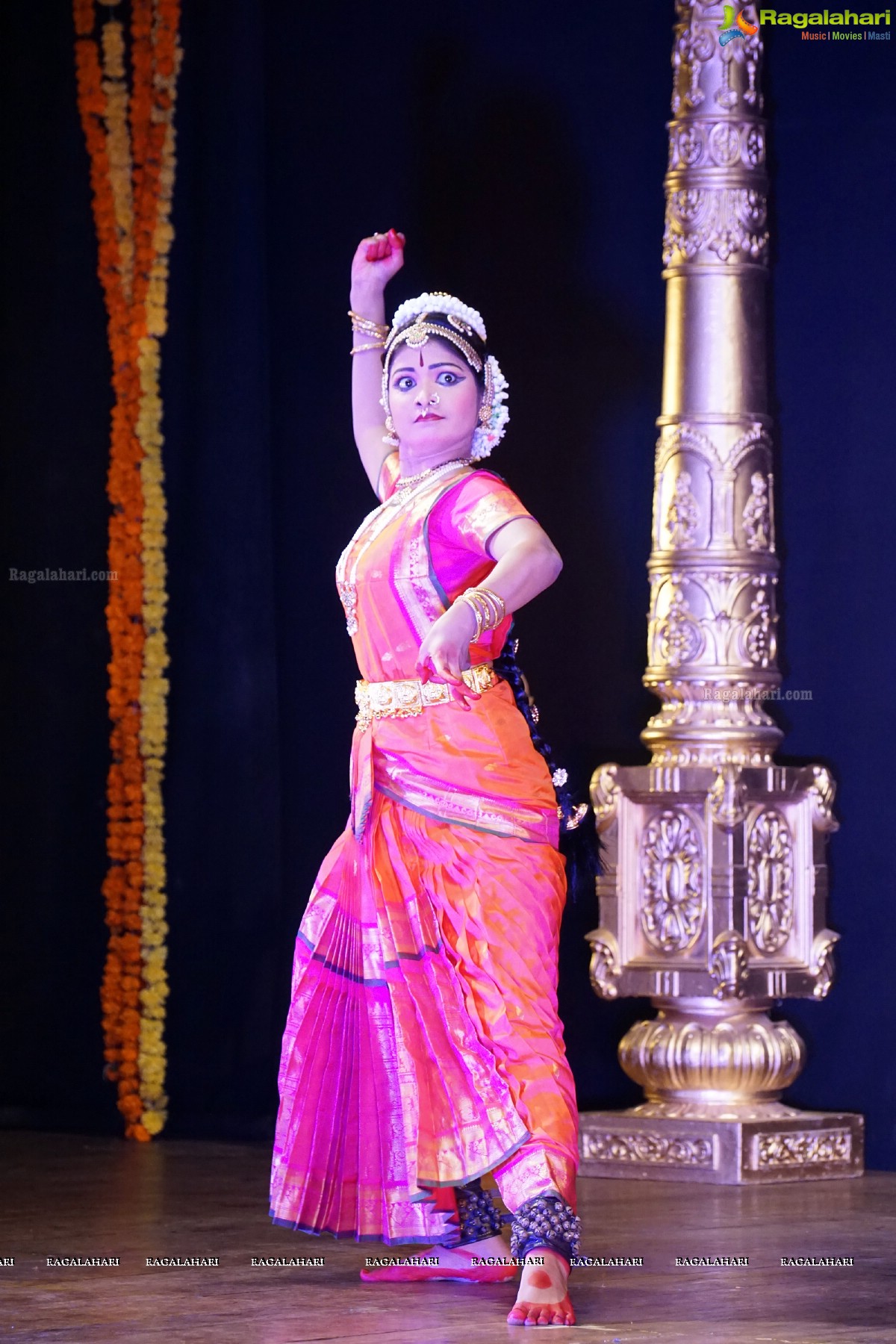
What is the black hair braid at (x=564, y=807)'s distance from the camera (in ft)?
11.3

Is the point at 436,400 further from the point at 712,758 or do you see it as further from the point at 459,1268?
the point at 459,1268

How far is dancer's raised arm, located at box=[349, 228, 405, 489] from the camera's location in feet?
12.2

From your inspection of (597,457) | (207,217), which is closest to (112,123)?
(207,217)

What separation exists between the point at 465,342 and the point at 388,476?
0.95 feet

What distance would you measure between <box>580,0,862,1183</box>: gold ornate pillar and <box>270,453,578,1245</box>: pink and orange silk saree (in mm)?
1019

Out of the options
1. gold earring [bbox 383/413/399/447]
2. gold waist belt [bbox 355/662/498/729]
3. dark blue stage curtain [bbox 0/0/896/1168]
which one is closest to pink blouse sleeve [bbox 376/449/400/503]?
gold earring [bbox 383/413/399/447]

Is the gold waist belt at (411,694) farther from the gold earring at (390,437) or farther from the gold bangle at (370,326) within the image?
the gold bangle at (370,326)

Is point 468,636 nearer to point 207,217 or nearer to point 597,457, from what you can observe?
point 597,457

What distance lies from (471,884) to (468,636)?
51cm

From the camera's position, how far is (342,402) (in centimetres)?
498

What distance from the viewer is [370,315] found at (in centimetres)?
376

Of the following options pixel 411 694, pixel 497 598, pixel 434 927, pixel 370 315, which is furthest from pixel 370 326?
pixel 434 927

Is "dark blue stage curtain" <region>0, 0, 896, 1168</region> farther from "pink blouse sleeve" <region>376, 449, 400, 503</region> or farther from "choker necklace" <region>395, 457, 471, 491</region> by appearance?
"choker necklace" <region>395, 457, 471, 491</region>

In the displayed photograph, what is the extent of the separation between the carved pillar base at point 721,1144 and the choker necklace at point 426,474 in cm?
154
